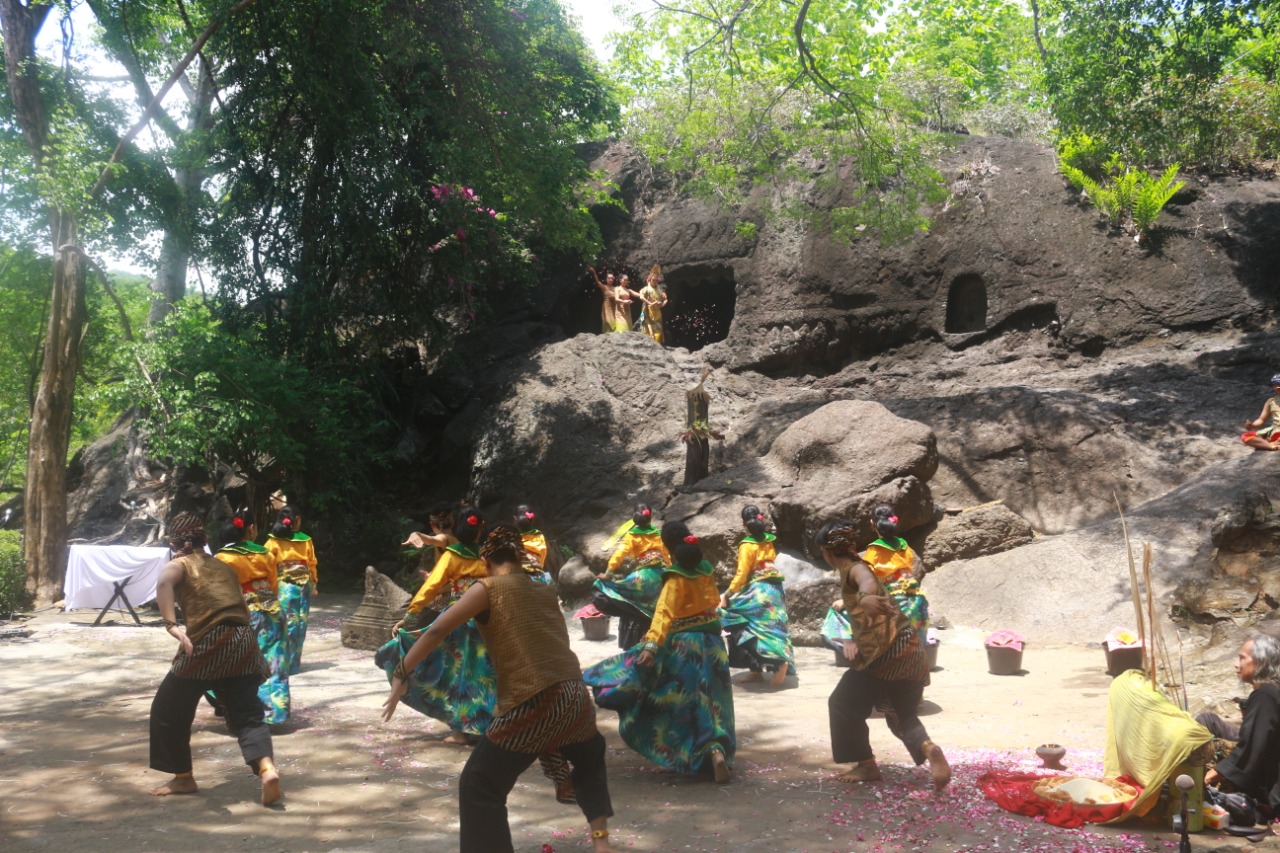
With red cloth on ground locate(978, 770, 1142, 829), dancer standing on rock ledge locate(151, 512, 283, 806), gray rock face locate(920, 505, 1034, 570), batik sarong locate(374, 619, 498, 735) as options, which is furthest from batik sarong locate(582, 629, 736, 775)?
gray rock face locate(920, 505, 1034, 570)

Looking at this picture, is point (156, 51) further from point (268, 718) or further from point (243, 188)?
point (268, 718)

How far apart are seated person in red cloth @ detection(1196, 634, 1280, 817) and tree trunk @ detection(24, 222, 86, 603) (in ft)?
42.9

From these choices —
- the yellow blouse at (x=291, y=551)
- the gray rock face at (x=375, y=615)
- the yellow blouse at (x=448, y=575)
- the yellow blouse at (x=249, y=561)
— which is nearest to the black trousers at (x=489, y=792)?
the yellow blouse at (x=448, y=575)

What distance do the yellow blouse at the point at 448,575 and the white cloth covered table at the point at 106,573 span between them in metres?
6.46

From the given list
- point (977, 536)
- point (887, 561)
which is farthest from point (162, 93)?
point (977, 536)

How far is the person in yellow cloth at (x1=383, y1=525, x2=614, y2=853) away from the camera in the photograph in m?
3.63

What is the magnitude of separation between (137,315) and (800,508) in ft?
68.4

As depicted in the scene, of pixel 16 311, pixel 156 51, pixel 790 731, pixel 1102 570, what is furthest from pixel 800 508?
pixel 16 311

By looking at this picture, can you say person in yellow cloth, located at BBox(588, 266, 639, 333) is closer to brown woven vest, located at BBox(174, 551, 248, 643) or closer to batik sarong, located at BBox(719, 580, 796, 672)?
batik sarong, located at BBox(719, 580, 796, 672)

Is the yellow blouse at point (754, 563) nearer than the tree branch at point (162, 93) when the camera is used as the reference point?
Yes

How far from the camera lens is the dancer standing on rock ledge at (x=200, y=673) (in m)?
4.90

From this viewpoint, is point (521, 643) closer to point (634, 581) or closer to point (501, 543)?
point (501, 543)

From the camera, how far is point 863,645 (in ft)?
16.0

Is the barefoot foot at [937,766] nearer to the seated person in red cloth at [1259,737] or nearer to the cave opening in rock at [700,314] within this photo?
the seated person in red cloth at [1259,737]
